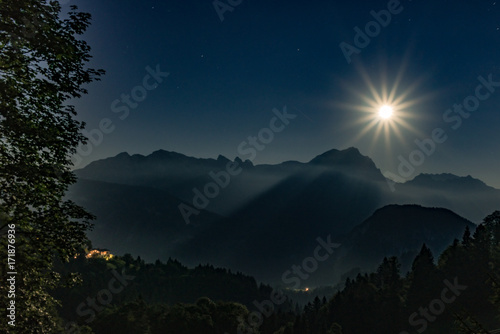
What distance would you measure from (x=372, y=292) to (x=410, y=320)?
44.9ft

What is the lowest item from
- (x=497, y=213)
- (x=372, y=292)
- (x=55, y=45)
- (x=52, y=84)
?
(x=52, y=84)

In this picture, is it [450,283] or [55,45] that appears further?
[450,283]

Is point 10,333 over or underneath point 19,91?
underneath

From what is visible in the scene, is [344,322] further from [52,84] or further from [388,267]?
[52,84]

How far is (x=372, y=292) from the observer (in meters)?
90.0

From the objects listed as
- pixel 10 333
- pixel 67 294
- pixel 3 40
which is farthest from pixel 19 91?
pixel 67 294

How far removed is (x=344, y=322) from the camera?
287 ft

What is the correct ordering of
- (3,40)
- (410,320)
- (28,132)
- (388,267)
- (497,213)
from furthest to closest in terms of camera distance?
(388,267) < (497,213) < (410,320) < (28,132) < (3,40)

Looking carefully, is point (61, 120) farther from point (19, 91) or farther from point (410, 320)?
point (410, 320)

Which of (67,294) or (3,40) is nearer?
(3,40)

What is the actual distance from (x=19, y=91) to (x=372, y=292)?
9928 centimetres

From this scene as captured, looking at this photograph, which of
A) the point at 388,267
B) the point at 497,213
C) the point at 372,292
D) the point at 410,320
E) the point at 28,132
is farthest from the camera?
the point at 388,267

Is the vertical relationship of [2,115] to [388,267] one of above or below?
below

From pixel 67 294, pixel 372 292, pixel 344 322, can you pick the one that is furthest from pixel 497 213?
pixel 67 294
